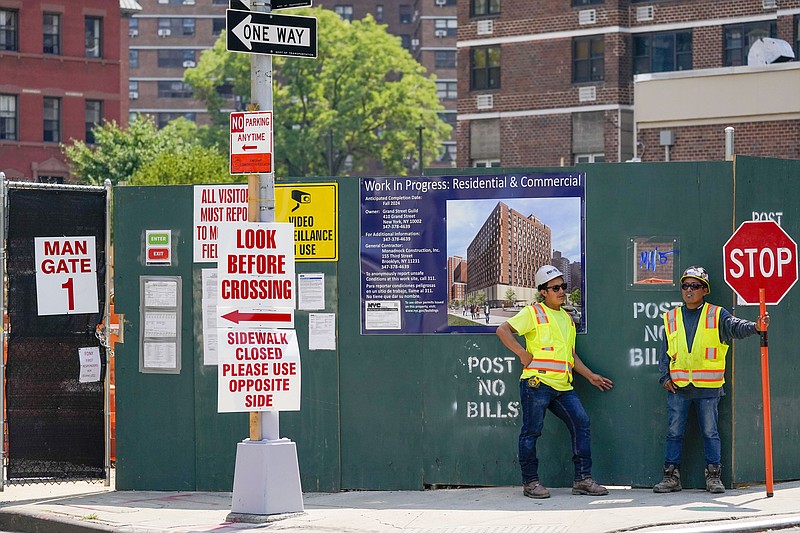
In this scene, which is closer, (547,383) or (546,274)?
(547,383)

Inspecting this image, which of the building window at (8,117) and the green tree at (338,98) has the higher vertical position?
the green tree at (338,98)

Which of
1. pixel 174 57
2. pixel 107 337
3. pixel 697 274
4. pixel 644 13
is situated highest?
pixel 174 57

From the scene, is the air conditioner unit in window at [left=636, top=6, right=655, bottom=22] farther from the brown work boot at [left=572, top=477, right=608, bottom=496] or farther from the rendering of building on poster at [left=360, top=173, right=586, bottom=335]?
the brown work boot at [left=572, top=477, right=608, bottom=496]

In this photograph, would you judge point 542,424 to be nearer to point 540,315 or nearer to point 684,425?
point 540,315

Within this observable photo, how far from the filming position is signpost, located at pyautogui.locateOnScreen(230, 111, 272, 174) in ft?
34.4

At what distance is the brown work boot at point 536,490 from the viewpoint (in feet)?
36.0

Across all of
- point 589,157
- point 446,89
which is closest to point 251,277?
point 589,157

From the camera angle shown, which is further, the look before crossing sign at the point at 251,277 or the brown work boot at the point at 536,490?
the brown work boot at the point at 536,490

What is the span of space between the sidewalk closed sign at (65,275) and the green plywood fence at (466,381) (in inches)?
12.3

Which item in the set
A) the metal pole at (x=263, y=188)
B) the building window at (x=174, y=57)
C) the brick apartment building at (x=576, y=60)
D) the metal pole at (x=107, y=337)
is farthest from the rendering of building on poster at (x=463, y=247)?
the building window at (x=174, y=57)

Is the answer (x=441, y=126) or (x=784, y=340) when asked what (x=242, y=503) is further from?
(x=441, y=126)

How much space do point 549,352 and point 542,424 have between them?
24.2 inches

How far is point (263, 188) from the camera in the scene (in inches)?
417

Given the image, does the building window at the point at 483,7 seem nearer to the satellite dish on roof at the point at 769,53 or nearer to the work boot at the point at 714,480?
the satellite dish on roof at the point at 769,53
